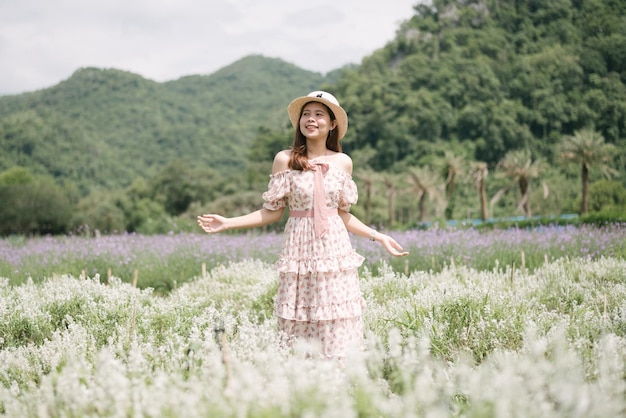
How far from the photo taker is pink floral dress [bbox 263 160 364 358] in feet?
10.2

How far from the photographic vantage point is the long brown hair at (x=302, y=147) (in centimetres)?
318

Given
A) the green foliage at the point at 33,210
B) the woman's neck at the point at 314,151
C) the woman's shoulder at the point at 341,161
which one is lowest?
the green foliage at the point at 33,210

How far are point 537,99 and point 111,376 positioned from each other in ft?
225

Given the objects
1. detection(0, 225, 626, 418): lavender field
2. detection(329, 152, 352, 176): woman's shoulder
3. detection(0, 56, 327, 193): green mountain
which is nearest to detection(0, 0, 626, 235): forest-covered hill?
detection(0, 56, 327, 193): green mountain

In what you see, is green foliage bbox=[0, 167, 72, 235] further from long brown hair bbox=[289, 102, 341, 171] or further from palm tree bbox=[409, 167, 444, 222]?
long brown hair bbox=[289, 102, 341, 171]

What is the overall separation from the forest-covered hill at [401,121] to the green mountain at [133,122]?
0.25 metres

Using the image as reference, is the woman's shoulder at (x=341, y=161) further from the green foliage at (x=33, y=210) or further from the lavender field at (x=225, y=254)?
the green foliage at (x=33, y=210)

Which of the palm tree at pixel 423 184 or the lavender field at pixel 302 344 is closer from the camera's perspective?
the lavender field at pixel 302 344

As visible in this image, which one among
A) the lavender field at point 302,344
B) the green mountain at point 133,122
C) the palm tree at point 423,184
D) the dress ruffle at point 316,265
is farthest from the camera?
the green mountain at point 133,122

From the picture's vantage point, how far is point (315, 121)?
328 cm

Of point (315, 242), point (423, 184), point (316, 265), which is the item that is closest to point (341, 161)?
point (315, 242)

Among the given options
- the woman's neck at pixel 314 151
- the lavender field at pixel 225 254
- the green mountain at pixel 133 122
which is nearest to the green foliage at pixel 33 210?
the green mountain at pixel 133 122

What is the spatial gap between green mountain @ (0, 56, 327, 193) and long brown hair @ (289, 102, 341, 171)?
52.6 meters

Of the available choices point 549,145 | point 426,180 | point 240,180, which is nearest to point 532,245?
point 426,180
